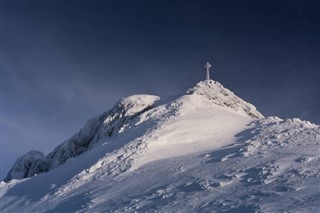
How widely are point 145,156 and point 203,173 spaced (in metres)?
5.62

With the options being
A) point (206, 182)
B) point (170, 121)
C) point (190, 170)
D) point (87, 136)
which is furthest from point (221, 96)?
point (206, 182)

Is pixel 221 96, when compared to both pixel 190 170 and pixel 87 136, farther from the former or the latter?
pixel 190 170

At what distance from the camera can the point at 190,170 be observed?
1482 centimetres

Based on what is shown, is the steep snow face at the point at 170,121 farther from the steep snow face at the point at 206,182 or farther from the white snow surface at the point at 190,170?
the steep snow face at the point at 206,182

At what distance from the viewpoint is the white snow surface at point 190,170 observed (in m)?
11.1

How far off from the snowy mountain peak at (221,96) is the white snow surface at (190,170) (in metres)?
1.74

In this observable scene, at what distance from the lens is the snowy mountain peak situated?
3156cm

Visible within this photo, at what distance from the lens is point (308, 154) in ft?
44.7

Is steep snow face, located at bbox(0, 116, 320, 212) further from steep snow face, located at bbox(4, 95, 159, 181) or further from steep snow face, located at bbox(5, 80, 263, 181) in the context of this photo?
steep snow face, located at bbox(4, 95, 159, 181)

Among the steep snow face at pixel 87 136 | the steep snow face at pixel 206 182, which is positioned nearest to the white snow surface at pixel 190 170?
the steep snow face at pixel 206 182

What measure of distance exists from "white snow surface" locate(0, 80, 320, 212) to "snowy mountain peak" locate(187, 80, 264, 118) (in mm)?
1740

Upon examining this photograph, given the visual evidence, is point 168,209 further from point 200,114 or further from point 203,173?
point 200,114

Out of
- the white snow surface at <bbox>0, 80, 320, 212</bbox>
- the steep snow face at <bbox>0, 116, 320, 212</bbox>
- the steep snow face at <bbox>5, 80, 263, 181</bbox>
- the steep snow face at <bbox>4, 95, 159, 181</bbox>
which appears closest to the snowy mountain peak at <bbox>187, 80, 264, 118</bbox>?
the steep snow face at <bbox>5, 80, 263, 181</bbox>

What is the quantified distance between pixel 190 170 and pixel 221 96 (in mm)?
18922
